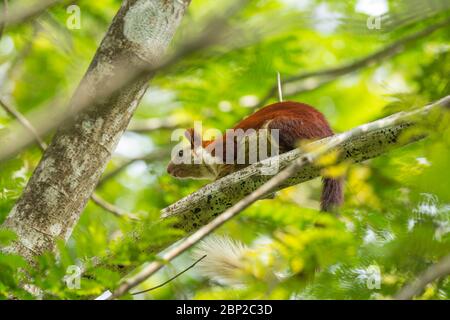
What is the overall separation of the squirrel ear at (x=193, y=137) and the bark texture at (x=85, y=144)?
Answer: 115 inches

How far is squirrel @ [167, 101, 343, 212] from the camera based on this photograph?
212 inches

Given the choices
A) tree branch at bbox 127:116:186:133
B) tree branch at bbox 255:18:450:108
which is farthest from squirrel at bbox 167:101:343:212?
tree branch at bbox 255:18:450:108

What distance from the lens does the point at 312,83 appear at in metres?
8.00

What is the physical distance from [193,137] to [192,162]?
0.25 metres

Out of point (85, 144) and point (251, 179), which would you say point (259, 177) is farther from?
point (85, 144)

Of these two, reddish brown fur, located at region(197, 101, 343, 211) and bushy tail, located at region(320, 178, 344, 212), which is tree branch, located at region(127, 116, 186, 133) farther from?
bushy tail, located at region(320, 178, 344, 212)

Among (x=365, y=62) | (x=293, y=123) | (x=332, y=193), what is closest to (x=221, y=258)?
(x=332, y=193)

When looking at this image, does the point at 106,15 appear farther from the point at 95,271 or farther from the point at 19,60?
the point at 95,271

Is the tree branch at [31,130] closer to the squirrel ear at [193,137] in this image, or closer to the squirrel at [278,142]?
the squirrel at [278,142]

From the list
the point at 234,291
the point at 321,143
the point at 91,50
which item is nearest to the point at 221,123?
the point at 91,50

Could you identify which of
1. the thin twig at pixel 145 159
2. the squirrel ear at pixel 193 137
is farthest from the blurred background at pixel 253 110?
the squirrel ear at pixel 193 137

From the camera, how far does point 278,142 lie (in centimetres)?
587

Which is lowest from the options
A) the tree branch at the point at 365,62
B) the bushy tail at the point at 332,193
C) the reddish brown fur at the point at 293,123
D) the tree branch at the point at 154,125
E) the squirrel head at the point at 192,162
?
the bushy tail at the point at 332,193

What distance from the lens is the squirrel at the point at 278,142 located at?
17.7ft
